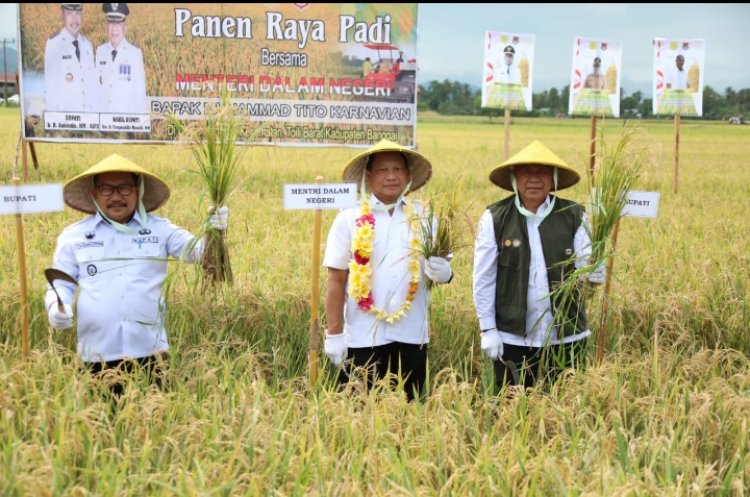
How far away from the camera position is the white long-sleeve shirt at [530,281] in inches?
143

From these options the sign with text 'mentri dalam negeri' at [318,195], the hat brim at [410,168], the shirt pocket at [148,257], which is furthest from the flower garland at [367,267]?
the shirt pocket at [148,257]

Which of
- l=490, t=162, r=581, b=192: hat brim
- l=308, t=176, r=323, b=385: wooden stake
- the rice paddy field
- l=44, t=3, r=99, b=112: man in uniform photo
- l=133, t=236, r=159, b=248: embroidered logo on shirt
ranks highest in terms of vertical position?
l=44, t=3, r=99, b=112: man in uniform photo

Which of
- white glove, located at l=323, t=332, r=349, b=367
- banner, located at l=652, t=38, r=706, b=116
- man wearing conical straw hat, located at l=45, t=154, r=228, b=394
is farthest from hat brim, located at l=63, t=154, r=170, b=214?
banner, located at l=652, t=38, r=706, b=116

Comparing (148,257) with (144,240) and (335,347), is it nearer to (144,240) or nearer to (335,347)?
(144,240)

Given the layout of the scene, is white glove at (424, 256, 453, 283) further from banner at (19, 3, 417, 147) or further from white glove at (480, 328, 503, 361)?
banner at (19, 3, 417, 147)

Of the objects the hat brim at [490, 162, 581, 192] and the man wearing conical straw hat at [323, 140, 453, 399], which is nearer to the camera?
the man wearing conical straw hat at [323, 140, 453, 399]

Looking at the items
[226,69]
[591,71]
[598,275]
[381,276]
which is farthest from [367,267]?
[591,71]

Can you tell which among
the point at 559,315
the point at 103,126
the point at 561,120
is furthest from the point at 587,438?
the point at 561,120

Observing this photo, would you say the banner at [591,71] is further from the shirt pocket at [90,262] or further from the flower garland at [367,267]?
the shirt pocket at [90,262]

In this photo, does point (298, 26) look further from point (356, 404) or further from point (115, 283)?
point (356, 404)

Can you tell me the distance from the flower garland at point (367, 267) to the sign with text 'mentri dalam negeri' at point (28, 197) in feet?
4.36

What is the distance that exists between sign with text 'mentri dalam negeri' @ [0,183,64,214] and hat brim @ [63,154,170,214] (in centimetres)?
19

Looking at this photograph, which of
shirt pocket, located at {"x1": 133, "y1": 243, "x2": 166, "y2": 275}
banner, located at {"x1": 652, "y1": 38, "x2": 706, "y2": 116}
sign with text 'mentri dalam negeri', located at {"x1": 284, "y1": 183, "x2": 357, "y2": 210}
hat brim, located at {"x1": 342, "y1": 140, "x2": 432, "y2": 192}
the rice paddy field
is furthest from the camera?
banner, located at {"x1": 652, "y1": 38, "x2": 706, "y2": 116}

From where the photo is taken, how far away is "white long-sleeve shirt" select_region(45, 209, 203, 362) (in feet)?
11.3
